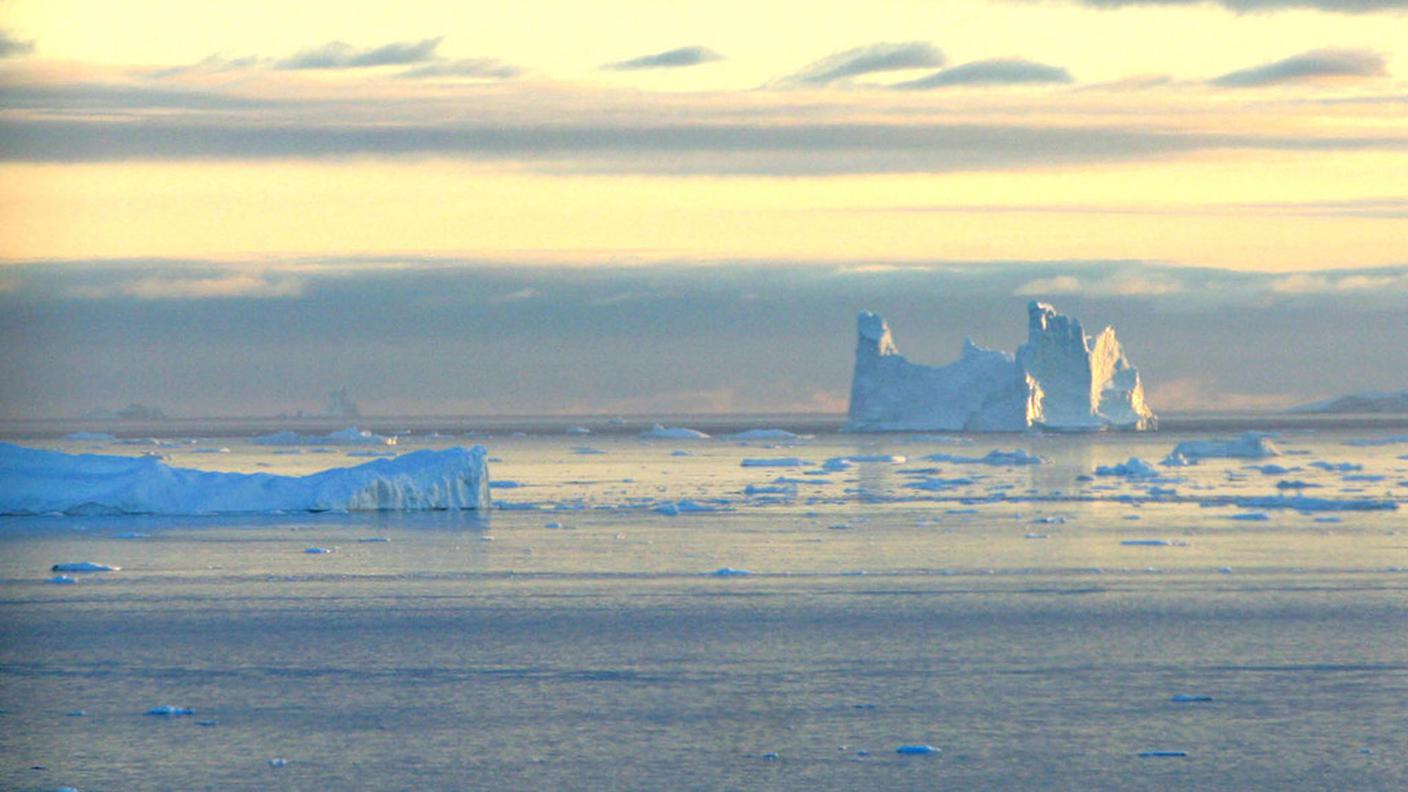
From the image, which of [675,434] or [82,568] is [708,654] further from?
[675,434]

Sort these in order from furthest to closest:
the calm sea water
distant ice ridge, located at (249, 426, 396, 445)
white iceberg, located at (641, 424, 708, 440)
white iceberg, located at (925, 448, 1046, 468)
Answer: white iceberg, located at (641, 424, 708, 440)
distant ice ridge, located at (249, 426, 396, 445)
white iceberg, located at (925, 448, 1046, 468)
the calm sea water

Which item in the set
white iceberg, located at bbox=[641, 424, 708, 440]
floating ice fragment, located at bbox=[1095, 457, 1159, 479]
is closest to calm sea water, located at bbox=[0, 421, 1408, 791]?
floating ice fragment, located at bbox=[1095, 457, 1159, 479]

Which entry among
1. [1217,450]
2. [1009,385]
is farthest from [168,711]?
[1009,385]

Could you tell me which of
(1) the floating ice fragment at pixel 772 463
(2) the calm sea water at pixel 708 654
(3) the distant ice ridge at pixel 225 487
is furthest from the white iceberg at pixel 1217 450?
(3) the distant ice ridge at pixel 225 487

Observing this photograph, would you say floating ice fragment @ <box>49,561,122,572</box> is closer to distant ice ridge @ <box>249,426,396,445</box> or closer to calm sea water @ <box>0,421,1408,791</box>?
calm sea water @ <box>0,421,1408,791</box>

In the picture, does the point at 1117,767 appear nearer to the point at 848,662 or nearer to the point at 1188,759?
the point at 1188,759

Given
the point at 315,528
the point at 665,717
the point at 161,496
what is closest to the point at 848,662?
the point at 665,717

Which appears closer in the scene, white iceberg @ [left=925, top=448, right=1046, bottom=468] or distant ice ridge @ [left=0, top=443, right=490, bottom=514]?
distant ice ridge @ [left=0, top=443, right=490, bottom=514]

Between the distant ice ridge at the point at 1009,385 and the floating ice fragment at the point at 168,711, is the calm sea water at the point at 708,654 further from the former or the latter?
the distant ice ridge at the point at 1009,385
